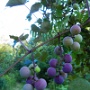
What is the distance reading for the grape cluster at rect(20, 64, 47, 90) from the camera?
0.35 metres

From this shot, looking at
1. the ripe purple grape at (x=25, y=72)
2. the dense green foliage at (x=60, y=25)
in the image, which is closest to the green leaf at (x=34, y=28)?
the dense green foliage at (x=60, y=25)

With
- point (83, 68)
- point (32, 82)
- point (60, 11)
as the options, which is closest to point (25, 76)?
point (32, 82)

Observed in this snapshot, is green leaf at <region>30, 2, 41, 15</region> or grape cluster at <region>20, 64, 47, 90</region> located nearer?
grape cluster at <region>20, 64, 47, 90</region>

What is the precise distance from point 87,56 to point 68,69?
29 cm

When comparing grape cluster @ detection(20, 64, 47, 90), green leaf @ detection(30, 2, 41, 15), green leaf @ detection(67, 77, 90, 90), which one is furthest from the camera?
green leaf @ detection(30, 2, 41, 15)

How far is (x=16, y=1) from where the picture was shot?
45cm

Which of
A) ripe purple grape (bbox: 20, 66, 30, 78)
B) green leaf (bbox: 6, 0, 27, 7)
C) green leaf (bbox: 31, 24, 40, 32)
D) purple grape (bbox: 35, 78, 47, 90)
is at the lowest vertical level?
purple grape (bbox: 35, 78, 47, 90)

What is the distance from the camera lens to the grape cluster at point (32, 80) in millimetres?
352

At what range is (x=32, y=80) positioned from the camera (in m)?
0.37

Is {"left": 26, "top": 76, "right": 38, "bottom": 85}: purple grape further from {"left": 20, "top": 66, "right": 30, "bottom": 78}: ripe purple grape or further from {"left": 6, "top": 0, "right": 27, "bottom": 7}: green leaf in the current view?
{"left": 6, "top": 0, "right": 27, "bottom": 7}: green leaf

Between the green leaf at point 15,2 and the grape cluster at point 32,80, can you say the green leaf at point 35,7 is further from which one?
the grape cluster at point 32,80

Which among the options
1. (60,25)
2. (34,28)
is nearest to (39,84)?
(34,28)

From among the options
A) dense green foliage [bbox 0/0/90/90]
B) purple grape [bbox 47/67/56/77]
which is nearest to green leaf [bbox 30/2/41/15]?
dense green foliage [bbox 0/0/90/90]

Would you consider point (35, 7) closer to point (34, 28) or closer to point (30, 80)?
point (34, 28)
